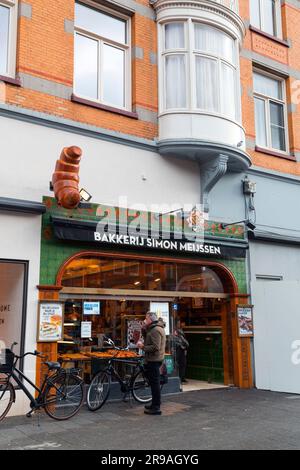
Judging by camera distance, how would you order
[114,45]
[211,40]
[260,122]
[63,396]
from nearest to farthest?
[63,396] < [114,45] < [211,40] < [260,122]

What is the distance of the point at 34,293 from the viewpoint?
935 cm

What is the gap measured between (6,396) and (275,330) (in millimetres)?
6754

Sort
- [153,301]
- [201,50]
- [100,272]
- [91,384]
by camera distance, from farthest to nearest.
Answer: [201,50]
[153,301]
[100,272]
[91,384]

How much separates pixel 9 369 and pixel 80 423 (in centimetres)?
144

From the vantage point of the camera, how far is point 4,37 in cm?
1020

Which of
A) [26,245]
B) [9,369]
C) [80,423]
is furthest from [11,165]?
[80,423]

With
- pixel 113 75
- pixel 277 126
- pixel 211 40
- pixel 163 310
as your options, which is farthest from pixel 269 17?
pixel 163 310

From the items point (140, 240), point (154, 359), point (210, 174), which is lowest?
point (154, 359)

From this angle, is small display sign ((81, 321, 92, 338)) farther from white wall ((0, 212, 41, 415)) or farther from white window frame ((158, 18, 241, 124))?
white window frame ((158, 18, 241, 124))

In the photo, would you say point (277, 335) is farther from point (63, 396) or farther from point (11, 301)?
point (11, 301)

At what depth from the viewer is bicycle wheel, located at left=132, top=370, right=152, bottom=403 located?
32.1ft

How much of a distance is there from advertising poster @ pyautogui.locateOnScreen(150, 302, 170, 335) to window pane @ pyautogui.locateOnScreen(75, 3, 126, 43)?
619 centimetres

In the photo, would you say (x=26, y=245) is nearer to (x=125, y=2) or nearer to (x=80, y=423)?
(x=80, y=423)

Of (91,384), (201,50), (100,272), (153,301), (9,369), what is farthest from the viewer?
(201,50)
